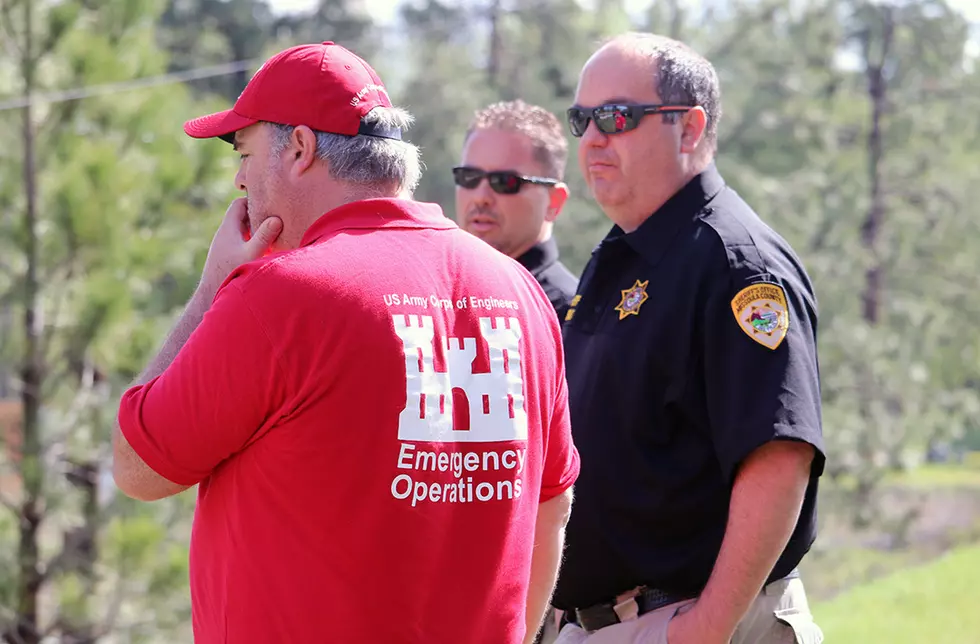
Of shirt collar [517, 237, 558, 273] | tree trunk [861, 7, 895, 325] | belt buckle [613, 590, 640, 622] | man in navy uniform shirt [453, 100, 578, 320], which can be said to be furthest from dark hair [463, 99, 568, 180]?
tree trunk [861, 7, 895, 325]

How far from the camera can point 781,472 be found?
86.7 inches

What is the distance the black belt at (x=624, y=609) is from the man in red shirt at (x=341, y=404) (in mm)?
584

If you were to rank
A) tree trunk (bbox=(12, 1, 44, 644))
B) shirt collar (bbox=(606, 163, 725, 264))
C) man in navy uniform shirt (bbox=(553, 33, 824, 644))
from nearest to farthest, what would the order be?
man in navy uniform shirt (bbox=(553, 33, 824, 644)) → shirt collar (bbox=(606, 163, 725, 264)) → tree trunk (bbox=(12, 1, 44, 644))

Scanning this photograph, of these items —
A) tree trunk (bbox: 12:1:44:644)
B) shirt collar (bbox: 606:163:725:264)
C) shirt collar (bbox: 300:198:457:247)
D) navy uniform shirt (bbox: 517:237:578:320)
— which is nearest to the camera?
shirt collar (bbox: 300:198:457:247)

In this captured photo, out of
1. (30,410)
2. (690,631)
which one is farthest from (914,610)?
(30,410)

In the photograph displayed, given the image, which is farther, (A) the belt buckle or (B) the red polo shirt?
(A) the belt buckle

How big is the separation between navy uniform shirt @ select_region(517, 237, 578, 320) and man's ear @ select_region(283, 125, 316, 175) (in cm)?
156

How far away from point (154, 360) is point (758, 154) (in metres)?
15.3

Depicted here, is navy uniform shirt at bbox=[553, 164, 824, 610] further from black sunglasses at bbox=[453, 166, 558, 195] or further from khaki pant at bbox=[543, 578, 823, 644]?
black sunglasses at bbox=[453, 166, 558, 195]

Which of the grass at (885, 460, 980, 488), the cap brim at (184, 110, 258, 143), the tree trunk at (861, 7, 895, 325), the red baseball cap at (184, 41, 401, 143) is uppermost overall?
the red baseball cap at (184, 41, 401, 143)

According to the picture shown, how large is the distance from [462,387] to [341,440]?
21 centimetres

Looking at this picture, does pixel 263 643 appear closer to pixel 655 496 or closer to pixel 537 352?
pixel 537 352

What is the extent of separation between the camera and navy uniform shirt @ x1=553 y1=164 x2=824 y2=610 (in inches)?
87.6

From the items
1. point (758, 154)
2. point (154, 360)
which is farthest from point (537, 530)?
point (758, 154)
